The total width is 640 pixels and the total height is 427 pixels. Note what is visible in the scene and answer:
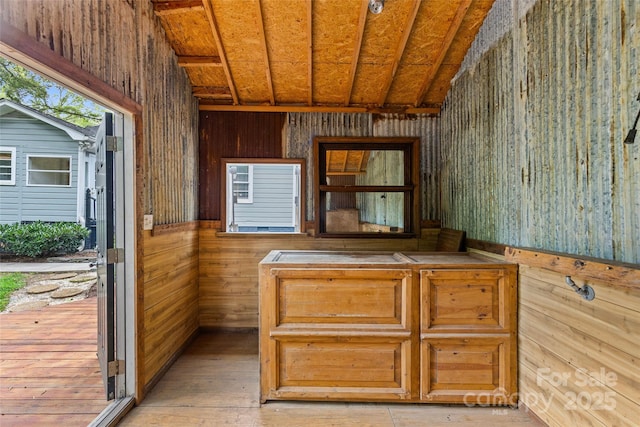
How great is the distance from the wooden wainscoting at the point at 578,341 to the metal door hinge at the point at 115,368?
10.1ft

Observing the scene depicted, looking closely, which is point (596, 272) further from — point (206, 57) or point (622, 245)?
point (206, 57)

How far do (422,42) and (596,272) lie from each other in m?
2.44

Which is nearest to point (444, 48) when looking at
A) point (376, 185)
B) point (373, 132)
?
point (373, 132)

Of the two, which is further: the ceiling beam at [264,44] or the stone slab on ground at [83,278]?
the stone slab on ground at [83,278]

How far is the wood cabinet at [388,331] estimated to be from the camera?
2248 mm

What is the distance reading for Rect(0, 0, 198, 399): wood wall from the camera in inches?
61.1

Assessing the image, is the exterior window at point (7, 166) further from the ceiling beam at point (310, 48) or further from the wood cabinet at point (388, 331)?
the wood cabinet at point (388, 331)

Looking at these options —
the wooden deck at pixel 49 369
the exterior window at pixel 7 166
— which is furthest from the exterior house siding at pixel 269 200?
the exterior window at pixel 7 166

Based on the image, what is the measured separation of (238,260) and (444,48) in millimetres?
3325

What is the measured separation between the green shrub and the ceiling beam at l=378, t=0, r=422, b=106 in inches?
286

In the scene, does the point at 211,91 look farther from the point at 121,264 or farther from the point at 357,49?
the point at 121,264

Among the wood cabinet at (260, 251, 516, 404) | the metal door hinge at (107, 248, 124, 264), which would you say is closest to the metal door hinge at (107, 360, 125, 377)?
the metal door hinge at (107, 248, 124, 264)

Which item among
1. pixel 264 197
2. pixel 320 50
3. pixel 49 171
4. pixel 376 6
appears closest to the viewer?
pixel 376 6

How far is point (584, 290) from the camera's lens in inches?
64.5
